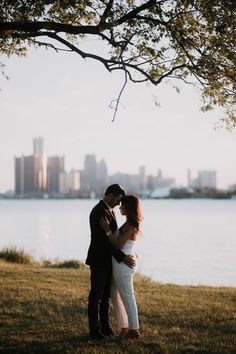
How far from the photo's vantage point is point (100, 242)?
7.84 meters

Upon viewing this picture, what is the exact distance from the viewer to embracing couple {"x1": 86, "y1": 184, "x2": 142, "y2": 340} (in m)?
7.78

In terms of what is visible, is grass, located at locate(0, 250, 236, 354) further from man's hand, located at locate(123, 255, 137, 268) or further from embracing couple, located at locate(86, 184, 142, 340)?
man's hand, located at locate(123, 255, 137, 268)

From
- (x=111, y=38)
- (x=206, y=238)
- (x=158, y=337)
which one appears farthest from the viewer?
(x=206, y=238)

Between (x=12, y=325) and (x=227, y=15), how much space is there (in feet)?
21.5

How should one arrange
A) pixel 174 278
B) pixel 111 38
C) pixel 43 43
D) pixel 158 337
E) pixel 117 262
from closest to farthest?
pixel 117 262 → pixel 158 337 → pixel 111 38 → pixel 43 43 → pixel 174 278

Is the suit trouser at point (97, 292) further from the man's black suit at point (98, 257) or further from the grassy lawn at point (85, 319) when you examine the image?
the grassy lawn at point (85, 319)

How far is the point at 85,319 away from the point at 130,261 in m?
2.67

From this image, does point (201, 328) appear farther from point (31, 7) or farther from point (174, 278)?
point (174, 278)

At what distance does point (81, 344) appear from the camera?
8062 mm

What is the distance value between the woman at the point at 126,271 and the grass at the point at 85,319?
0.98ft

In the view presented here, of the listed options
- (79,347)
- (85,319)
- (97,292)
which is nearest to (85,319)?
(85,319)

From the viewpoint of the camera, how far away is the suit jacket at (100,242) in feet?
25.6

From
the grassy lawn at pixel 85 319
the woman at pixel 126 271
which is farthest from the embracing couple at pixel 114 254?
the grassy lawn at pixel 85 319

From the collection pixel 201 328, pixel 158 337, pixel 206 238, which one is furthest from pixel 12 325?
pixel 206 238
